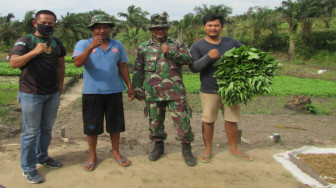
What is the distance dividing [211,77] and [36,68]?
2.02m

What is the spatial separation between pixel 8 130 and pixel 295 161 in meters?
4.97

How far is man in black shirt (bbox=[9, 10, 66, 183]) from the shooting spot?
297cm

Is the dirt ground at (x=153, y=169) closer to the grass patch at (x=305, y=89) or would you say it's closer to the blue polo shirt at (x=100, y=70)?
Result: the blue polo shirt at (x=100, y=70)

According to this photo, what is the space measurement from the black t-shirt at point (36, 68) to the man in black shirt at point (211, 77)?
1.62 meters

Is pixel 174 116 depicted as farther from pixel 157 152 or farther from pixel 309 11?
pixel 309 11

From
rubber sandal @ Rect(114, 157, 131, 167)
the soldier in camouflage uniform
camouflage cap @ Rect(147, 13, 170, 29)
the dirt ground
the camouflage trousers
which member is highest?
camouflage cap @ Rect(147, 13, 170, 29)

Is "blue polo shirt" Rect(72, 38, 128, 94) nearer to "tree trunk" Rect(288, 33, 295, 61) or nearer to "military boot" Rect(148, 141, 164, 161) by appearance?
"military boot" Rect(148, 141, 164, 161)

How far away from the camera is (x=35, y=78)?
3.06m

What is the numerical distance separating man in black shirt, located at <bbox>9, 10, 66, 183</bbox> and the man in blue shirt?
287 mm

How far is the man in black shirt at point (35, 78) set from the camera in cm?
297

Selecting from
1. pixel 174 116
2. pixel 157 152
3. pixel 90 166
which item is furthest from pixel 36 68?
pixel 157 152

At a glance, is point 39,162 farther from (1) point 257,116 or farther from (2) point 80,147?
(1) point 257,116

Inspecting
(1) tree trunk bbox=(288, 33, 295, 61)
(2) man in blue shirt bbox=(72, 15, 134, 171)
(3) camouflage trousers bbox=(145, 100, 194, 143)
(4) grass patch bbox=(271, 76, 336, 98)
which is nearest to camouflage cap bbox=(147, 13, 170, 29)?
(2) man in blue shirt bbox=(72, 15, 134, 171)

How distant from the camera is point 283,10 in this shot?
81.0 ft
